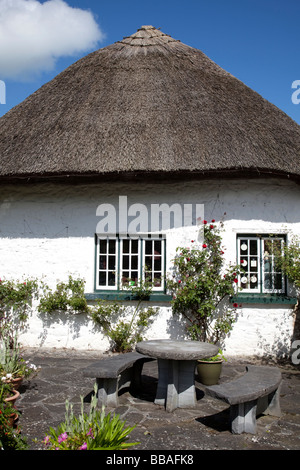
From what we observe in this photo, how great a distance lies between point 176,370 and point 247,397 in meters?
0.99

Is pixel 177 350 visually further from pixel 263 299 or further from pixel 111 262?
pixel 111 262

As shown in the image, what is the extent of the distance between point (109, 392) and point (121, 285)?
2681 mm

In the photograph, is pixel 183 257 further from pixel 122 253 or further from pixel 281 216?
pixel 281 216

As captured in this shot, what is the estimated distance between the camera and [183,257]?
22.1 feet

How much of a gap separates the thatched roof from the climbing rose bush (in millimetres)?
1227

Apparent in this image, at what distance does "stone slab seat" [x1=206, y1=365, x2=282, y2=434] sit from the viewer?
3.61 m

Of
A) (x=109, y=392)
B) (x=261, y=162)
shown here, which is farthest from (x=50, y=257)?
(x=261, y=162)

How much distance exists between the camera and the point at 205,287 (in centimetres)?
650

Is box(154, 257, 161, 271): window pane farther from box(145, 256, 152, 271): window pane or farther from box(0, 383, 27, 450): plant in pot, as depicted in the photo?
box(0, 383, 27, 450): plant in pot

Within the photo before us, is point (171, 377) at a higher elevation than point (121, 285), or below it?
below

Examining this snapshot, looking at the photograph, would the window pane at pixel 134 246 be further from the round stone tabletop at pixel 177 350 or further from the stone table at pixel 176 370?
the stone table at pixel 176 370

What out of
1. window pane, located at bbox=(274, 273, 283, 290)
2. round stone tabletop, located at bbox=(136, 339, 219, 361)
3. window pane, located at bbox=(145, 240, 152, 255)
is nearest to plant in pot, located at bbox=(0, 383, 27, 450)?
round stone tabletop, located at bbox=(136, 339, 219, 361)

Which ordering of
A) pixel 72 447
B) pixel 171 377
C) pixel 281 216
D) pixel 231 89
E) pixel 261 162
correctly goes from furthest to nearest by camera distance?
pixel 231 89 < pixel 281 216 < pixel 261 162 < pixel 171 377 < pixel 72 447

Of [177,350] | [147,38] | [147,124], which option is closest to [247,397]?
[177,350]
